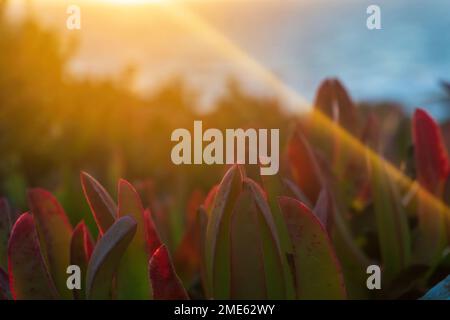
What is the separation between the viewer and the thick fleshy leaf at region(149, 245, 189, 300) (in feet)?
2.78

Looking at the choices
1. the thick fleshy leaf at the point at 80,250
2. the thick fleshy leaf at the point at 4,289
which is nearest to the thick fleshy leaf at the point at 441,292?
the thick fleshy leaf at the point at 80,250

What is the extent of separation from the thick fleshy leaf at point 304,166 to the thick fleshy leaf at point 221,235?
30 centimetres

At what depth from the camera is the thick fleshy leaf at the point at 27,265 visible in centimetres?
87

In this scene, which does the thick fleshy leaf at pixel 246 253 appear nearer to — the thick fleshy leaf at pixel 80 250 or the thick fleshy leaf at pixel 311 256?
the thick fleshy leaf at pixel 311 256

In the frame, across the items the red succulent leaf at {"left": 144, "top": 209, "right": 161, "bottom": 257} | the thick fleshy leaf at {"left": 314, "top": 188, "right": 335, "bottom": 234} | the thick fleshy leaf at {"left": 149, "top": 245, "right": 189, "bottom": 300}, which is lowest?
the thick fleshy leaf at {"left": 149, "top": 245, "right": 189, "bottom": 300}

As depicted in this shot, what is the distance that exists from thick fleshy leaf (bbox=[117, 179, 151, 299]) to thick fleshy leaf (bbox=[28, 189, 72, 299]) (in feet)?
0.36

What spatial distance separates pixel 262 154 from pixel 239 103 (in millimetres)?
2345

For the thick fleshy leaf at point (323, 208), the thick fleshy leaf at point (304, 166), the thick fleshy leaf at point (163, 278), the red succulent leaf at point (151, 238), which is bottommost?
the thick fleshy leaf at point (163, 278)

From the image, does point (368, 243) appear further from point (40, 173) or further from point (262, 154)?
point (40, 173)

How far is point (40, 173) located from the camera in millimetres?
3348

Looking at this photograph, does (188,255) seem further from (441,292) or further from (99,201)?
(441,292)

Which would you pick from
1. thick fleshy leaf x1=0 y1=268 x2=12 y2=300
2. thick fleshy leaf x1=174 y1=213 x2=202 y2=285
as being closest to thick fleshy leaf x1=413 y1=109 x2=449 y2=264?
thick fleshy leaf x1=174 y1=213 x2=202 y2=285

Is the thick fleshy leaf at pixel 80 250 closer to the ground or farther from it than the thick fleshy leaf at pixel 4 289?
farther from it

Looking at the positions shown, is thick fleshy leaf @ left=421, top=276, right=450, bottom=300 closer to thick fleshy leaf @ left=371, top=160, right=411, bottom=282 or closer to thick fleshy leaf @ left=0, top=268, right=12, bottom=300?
thick fleshy leaf @ left=371, top=160, right=411, bottom=282
